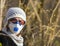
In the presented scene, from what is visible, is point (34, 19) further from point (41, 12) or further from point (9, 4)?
point (9, 4)

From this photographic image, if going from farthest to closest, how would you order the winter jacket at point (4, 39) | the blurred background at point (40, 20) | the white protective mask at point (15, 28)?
1. the blurred background at point (40, 20)
2. the white protective mask at point (15, 28)
3. the winter jacket at point (4, 39)

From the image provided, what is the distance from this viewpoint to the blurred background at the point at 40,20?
2.79 m

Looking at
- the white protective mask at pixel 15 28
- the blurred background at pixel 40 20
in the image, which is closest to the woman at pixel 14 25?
the white protective mask at pixel 15 28

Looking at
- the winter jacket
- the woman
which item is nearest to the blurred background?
the woman

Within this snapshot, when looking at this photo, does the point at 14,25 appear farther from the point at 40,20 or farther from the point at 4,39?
the point at 40,20

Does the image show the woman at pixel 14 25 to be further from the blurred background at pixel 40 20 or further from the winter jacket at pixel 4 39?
the blurred background at pixel 40 20

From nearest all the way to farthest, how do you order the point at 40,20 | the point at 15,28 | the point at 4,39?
the point at 4,39 < the point at 15,28 < the point at 40,20

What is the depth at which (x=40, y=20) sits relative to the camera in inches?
113

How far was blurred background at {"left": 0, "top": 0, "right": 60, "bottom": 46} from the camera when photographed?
2.79m

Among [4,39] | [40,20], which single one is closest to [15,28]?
[4,39]

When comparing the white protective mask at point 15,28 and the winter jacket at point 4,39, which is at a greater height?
the white protective mask at point 15,28

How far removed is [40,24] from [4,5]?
403mm

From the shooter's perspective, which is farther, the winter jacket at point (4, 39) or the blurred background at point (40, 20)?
the blurred background at point (40, 20)

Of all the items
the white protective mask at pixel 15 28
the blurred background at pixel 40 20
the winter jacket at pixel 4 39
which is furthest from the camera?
the blurred background at pixel 40 20
